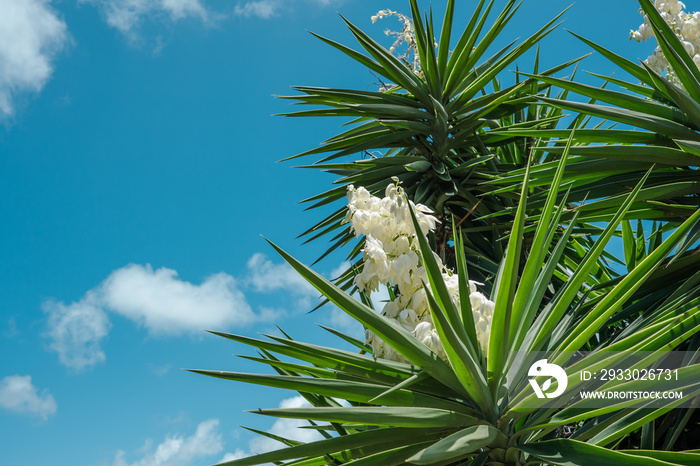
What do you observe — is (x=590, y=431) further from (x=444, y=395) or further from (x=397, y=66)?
(x=397, y=66)

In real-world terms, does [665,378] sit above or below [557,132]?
below

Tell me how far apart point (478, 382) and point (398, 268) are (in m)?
0.39

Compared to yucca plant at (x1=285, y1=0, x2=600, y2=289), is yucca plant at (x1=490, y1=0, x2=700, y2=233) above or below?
below

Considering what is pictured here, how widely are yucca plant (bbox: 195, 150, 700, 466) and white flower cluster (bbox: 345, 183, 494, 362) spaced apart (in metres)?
0.07

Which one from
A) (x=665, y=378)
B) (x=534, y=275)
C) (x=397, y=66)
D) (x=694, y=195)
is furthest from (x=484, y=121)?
(x=665, y=378)

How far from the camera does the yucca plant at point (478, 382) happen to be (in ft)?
4.02

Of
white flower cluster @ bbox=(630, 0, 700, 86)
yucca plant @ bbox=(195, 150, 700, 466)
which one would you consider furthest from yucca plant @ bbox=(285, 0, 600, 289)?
yucca plant @ bbox=(195, 150, 700, 466)

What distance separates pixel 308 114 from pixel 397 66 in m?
0.52

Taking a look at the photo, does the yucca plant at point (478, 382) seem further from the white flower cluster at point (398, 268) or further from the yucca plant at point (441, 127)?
the yucca plant at point (441, 127)

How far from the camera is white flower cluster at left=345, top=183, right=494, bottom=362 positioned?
1.53 meters

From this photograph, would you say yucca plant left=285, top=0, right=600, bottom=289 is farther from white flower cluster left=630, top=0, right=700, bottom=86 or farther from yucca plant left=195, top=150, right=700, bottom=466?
yucca plant left=195, top=150, right=700, bottom=466

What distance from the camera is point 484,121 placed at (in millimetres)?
3119

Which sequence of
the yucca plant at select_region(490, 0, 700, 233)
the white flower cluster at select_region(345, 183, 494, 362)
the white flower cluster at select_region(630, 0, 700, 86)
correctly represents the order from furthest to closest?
the white flower cluster at select_region(630, 0, 700, 86)
the yucca plant at select_region(490, 0, 700, 233)
the white flower cluster at select_region(345, 183, 494, 362)

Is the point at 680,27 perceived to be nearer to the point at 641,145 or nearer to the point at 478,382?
the point at 641,145
